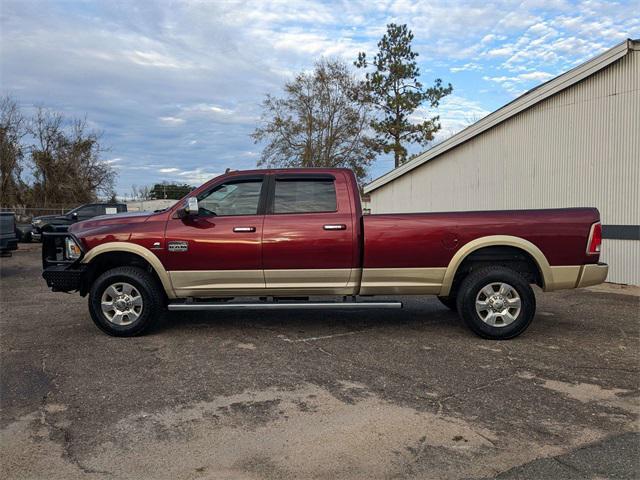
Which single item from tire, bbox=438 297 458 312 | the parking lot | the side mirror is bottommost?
the parking lot

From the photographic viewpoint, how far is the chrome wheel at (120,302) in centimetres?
600

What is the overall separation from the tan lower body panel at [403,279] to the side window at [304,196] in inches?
36.5

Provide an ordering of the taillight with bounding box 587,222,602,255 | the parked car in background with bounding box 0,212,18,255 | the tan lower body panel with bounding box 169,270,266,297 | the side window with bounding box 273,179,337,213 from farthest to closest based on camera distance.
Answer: the parked car in background with bounding box 0,212,18,255 < the side window with bounding box 273,179,337,213 < the tan lower body panel with bounding box 169,270,266,297 < the taillight with bounding box 587,222,602,255

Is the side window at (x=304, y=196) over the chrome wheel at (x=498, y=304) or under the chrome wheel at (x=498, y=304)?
over

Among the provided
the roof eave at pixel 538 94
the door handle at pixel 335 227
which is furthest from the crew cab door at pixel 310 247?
the roof eave at pixel 538 94

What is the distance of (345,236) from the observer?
592 centimetres

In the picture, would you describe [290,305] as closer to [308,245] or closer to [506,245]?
[308,245]

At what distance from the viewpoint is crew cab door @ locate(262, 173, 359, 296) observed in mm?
5926

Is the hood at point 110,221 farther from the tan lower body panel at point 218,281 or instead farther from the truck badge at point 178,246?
the tan lower body panel at point 218,281

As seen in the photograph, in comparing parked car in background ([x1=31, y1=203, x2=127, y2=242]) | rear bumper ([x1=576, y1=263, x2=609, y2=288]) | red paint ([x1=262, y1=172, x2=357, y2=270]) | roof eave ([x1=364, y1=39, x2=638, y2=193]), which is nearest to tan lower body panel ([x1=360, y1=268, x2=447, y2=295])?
red paint ([x1=262, y1=172, x2=357, y2=270])

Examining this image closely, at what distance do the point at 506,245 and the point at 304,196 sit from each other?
2.46 m

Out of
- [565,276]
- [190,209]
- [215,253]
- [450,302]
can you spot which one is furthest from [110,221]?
[565,276]

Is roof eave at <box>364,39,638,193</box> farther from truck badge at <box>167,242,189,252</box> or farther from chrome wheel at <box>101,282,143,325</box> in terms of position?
chrome wheel at <box>101,282,143,325</box>

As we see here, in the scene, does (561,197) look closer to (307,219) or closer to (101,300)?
(307,219)
